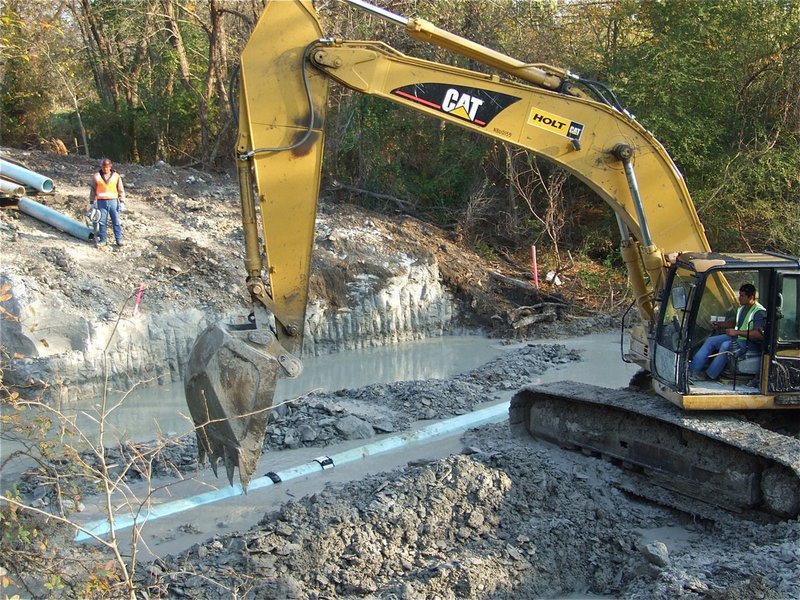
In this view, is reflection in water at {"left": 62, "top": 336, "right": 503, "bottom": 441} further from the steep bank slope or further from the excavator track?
the excavator track

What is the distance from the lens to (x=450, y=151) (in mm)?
18953

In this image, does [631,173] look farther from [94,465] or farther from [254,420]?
[94,465]

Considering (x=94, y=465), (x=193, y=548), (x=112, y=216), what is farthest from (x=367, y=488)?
(x=112, y=216)

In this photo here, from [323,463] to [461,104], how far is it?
12.6 feet

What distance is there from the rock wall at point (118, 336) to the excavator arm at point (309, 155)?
3.93 metres

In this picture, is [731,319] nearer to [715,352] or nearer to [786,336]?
[715,352]

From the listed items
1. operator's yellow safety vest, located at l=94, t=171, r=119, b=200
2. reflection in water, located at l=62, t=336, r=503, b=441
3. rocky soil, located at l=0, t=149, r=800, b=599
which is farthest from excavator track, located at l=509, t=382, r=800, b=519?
operator's yellow safety vest, located at l=94, t=171, r=119, b=200

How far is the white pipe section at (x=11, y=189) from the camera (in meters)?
12.9

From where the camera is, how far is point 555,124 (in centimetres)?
685

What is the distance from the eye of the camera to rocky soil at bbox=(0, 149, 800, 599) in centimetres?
542

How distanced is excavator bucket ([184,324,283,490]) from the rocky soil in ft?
2.32

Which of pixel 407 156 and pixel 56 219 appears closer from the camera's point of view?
pixel 56 219

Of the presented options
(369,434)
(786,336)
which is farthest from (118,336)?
(786,336)

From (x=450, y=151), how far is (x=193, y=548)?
1438cm
